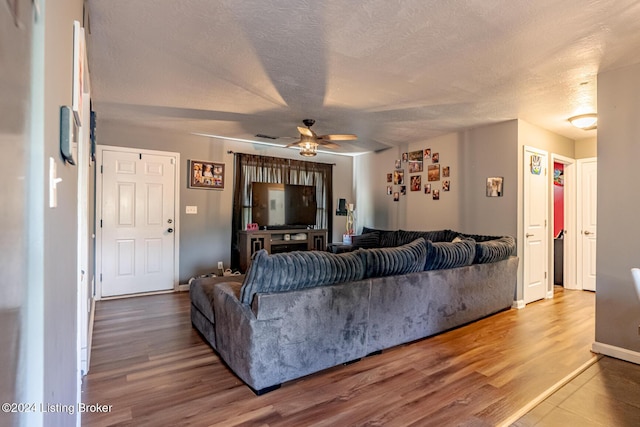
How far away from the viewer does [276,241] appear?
554 centimetres

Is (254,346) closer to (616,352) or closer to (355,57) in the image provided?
(355,57)

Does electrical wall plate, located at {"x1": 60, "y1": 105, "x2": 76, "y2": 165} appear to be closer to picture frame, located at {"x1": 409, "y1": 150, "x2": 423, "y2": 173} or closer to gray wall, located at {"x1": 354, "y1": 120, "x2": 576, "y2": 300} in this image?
gray wall, located at {"x1": 354, "y1": 120, "x2": 576, "y2": 300}

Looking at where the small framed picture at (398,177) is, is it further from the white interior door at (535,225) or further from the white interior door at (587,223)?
the white interior door at (587,223)

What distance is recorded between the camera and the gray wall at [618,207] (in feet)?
8.68

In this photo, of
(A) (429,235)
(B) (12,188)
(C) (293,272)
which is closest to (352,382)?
(C) (293,272)

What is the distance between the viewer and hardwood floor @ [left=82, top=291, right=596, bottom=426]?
189 centimetres

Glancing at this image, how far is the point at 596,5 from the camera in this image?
6.19 ft

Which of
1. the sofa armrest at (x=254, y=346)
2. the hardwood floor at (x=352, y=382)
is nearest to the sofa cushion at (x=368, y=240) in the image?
the hardwood floor at (x=352, y=382)

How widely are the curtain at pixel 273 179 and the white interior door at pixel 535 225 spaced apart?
11.1ft

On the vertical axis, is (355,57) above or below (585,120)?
above

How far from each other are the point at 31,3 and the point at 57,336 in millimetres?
874

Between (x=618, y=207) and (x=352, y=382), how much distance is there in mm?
2627

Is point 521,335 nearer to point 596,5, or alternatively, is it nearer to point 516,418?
point 516,418

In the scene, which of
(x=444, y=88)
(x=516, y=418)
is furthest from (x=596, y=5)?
(x=516, y=418)
